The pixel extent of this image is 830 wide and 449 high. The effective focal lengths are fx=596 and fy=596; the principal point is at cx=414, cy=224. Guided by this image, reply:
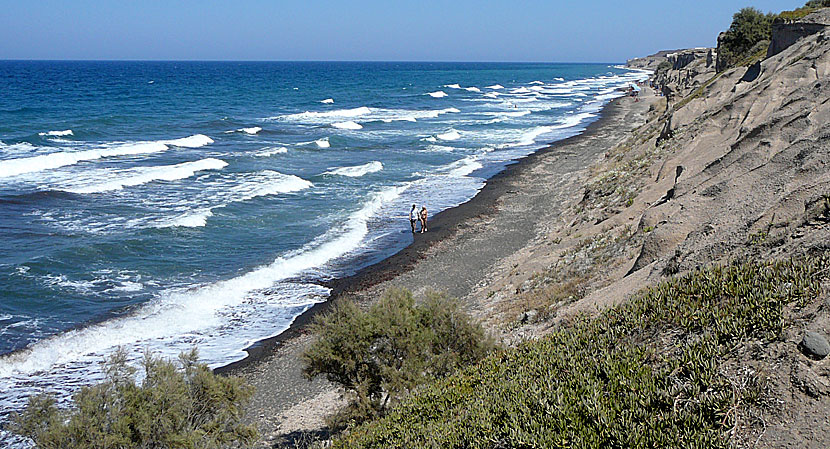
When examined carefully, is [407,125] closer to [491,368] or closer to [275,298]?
[275,298]

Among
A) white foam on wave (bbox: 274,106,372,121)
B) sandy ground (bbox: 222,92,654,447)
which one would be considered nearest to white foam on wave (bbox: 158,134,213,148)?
white foam on wave (bbox: 274,106,372,121)

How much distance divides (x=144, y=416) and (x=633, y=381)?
6.73 meters

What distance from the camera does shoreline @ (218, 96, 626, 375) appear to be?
1623 cm

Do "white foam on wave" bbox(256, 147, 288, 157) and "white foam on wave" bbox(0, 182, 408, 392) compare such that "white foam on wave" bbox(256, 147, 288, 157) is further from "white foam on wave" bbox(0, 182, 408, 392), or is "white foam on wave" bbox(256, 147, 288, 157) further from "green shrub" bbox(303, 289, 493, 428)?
"green shrub" bbox(303, 289, 493, 428)

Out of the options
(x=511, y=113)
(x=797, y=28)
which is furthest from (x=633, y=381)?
(x=511, y=113)

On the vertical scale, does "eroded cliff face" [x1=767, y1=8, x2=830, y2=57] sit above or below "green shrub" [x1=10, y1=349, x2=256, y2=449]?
above

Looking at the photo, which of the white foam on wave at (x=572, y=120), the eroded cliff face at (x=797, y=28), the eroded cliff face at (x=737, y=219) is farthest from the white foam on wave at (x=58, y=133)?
the eroded cliff face at (x=797, y=28)

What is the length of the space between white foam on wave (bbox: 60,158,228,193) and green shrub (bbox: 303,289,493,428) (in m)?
28.2

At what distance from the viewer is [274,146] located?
49.7 meters

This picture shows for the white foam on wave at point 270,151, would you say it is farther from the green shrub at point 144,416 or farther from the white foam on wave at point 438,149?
the green shrub at point 144,416

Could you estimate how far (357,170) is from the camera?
4097 centimetres

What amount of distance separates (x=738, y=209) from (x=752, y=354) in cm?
613

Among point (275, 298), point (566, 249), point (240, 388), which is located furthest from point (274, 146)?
point (240, 388)

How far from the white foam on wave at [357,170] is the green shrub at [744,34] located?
1035 inches
